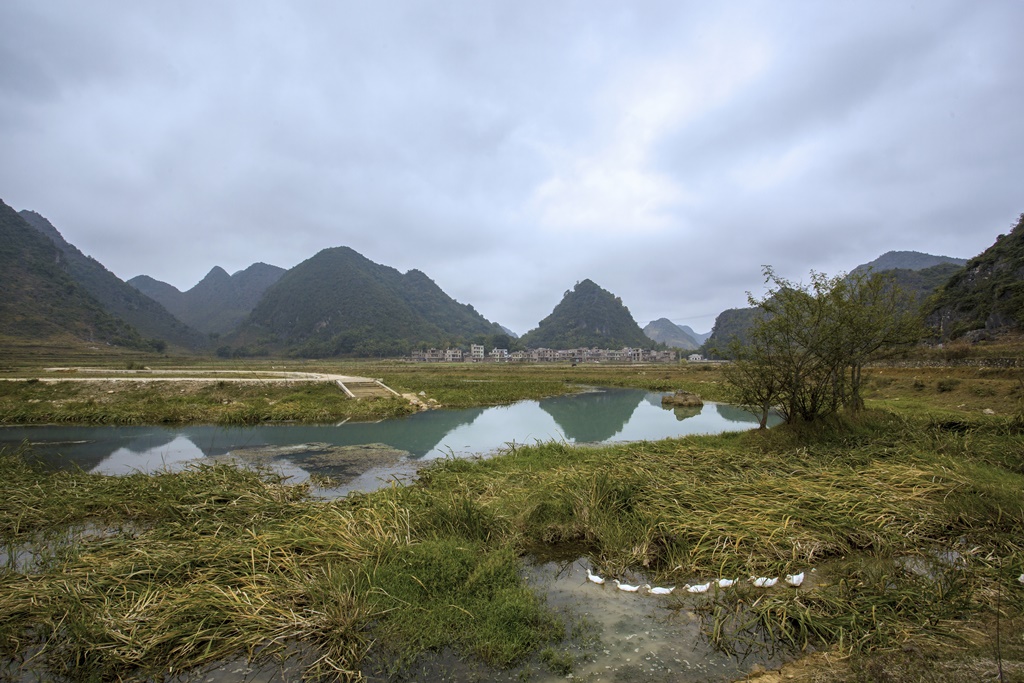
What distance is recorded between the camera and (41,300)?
84.4 metres

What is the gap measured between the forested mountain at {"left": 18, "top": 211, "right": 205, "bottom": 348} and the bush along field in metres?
158

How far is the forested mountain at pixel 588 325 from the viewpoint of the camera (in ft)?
551

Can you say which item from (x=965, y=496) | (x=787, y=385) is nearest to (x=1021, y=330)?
(x=787, y=385)

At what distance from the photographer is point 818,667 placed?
3.40 m

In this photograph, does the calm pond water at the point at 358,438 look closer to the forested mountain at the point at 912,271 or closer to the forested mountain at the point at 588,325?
the forested mountain at the point at 912,271

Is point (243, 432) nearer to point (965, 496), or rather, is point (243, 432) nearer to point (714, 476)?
point (714, 476)

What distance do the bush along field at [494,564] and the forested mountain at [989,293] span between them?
158 ft

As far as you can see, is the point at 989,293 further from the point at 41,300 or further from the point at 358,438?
the point at 41,300

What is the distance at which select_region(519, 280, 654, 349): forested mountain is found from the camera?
551 ft

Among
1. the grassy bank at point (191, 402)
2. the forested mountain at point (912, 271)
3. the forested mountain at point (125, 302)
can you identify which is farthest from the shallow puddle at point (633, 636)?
the forested mountain at point (125, 302)

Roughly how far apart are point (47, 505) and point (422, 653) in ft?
25.0

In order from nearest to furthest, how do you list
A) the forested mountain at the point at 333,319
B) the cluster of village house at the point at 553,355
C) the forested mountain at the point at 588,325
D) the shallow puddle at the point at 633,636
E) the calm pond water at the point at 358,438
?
the shallow puddle at the point at 633,636
the calm pond water at the point at 358,438
the cluster of village house at the point at 553,355
the forested mountain at the point at 333,319
the forested mountain at the point at 588,325

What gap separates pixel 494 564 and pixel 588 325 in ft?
567

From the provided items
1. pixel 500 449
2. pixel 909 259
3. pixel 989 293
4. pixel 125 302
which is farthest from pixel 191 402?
pixel 909 259
